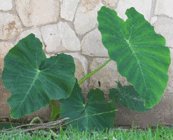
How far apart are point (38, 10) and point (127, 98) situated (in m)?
0.84

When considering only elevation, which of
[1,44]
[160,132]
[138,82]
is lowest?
[160,132]

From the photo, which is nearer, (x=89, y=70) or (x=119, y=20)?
(x=119, y=20)

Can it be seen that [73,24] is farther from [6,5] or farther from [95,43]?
[6,5]

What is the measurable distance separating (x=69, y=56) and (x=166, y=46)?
26.9 inches

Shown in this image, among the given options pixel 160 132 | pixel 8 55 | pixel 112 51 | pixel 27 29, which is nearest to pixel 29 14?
pixel 27 29

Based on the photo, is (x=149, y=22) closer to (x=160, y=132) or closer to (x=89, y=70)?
(x=89, y=70)

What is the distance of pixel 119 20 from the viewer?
448 cm

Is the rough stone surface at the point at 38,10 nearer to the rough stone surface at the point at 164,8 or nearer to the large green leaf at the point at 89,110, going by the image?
the large green leaf at the point at 89,110

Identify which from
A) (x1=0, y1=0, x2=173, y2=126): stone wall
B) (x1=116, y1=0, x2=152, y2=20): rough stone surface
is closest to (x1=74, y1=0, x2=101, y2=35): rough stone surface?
(x1=0, y1=0, x2=173, y2=126): stone wall

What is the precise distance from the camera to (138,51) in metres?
4.40

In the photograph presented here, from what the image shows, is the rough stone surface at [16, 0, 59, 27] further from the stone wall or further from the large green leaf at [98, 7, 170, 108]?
the large green leaf at [98, 7, 170, 108]

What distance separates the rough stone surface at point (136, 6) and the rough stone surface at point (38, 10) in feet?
1.40

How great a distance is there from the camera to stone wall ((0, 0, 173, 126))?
15.9ft

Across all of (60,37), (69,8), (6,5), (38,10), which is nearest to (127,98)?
(60,37)
